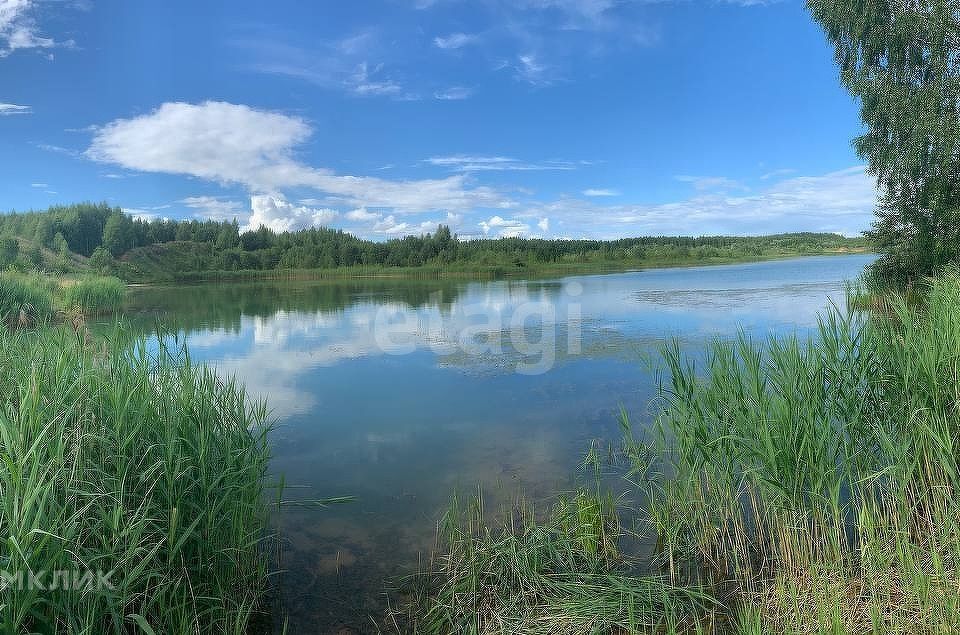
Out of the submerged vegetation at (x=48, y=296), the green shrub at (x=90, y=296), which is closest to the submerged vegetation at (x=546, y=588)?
the submerged vegetation at (x=48, y=296)

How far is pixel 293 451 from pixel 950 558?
5.42 meters

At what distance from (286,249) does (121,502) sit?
71225 millimetres

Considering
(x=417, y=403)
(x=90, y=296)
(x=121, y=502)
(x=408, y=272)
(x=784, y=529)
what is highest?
(x=408, y=272)

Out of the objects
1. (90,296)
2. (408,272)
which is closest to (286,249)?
(408,272)

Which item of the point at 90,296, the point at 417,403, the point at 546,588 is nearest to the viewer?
the point at 546,588

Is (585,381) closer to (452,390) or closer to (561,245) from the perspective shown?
(452,390)

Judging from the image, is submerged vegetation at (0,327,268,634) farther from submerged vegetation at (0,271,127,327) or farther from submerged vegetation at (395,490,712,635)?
submerged vegetation at (0,271,127,327)

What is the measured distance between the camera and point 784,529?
3.07m

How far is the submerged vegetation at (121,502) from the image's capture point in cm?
205

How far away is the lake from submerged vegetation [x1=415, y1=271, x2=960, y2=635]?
681mm

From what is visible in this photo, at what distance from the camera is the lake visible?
3822mm

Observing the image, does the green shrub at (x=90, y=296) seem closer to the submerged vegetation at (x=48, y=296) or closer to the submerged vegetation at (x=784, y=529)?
the submerged vegetation at (x=48, y=296)

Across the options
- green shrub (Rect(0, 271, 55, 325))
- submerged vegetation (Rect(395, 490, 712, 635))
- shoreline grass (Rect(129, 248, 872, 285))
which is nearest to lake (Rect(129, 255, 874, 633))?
submerged vegetation (Rect(395, 490, 712, 635))

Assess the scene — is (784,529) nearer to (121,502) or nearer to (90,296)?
(121,502)
